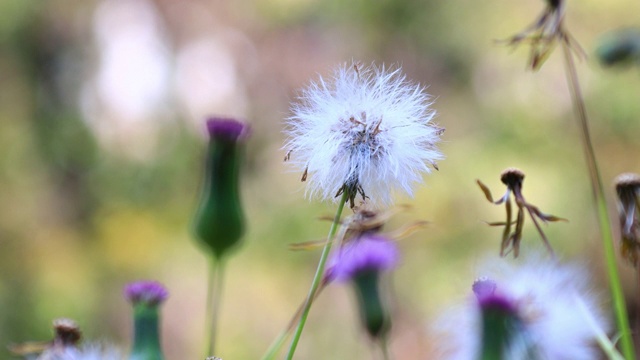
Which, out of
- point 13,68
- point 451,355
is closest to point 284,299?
point 13,68

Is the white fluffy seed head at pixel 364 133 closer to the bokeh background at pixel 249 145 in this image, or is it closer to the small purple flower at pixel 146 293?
the small purple flower at pixel 146 293

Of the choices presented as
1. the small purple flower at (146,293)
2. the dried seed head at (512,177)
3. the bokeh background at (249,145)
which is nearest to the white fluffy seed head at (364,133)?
the dried seed head at (512,177)

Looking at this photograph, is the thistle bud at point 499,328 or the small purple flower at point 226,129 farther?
the small purple flower at point 226,129

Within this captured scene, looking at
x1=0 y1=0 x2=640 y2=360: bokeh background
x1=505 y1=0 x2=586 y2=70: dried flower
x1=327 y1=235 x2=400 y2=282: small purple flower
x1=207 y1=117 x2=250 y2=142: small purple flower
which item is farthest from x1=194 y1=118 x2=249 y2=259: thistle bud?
x1=0 y1=0 x2=640 y2=360: bokeh background

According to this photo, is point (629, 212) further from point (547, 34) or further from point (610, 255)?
point (547, 34)

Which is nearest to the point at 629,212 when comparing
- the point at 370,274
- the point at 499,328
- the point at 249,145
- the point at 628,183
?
the point at 628,183

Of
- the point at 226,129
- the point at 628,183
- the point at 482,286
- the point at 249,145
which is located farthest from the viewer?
the point at 249,145
